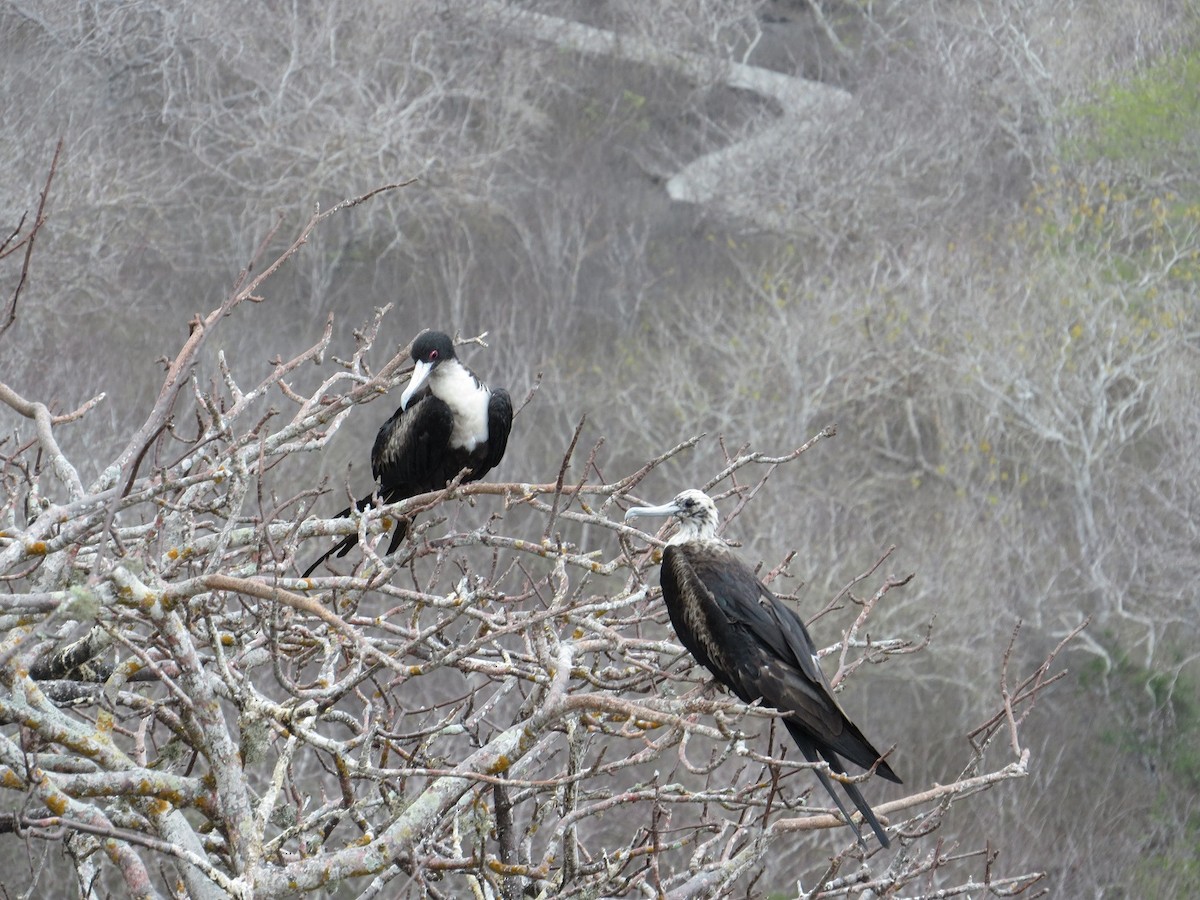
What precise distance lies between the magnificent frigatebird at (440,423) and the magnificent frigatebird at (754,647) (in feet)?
4.93

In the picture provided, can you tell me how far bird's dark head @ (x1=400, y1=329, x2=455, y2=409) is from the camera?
612 centimetres

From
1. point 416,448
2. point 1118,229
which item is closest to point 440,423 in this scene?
point 416,448

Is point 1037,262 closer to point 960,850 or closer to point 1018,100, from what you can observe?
point 1018,100

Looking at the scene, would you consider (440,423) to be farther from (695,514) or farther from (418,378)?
(695,514)

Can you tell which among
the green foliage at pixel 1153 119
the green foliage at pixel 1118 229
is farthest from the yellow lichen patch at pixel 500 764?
the green foliage at pixel 1153 119

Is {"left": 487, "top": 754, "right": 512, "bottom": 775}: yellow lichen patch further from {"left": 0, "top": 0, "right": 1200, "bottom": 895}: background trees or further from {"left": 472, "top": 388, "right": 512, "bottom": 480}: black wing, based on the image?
{"left": 0, "top": 0, "right": 1200, "bottom": 895}: background trees

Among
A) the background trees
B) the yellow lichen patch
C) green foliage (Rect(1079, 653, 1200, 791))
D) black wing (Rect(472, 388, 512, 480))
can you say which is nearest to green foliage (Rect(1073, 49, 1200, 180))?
the background trees

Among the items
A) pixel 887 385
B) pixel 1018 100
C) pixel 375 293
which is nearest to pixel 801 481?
pixel 887 385

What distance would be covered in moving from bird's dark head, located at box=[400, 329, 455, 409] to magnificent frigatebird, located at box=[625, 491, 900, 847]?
159 centimetres

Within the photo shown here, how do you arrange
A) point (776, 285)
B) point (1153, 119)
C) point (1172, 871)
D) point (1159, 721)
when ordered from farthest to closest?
point (1153, 119) < point (776, 285) < point (1159, 721) < point (1172, 871)

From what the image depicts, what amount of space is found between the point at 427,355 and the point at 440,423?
10.4 inches

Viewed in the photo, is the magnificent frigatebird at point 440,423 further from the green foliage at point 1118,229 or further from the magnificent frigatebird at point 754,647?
the green foliage at point 1118,229

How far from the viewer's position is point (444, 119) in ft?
98.5

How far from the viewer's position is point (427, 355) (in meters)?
6.17
